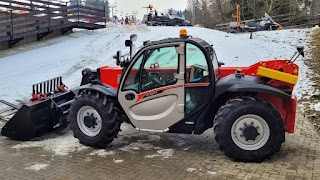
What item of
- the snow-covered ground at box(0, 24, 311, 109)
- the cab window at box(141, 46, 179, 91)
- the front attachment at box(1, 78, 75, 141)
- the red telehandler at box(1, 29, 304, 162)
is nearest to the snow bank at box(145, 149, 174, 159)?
the red telehandler at box(1, 29, 304, 162)

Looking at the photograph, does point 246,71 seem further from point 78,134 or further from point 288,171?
point 78,134

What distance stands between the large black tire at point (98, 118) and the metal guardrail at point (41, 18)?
11.6 m

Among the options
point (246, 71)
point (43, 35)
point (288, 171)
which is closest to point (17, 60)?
point (43, 35)

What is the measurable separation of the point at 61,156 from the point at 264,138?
3329 mm

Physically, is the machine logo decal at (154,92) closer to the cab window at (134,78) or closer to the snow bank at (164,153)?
the cab window at (134,78)

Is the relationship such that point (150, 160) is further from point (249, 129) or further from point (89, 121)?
A: point (249, 129)

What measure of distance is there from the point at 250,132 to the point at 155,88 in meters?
1.71

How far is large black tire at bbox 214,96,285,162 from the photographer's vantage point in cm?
566

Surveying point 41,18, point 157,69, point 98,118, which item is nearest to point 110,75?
point 98,118

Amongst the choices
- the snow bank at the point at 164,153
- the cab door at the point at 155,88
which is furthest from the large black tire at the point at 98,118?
the snow bank at the point at 164,153

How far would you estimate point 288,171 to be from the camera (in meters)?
5.31

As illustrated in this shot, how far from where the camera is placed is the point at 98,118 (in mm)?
6652

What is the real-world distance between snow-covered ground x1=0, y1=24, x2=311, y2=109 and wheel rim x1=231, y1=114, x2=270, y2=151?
5.13 meters

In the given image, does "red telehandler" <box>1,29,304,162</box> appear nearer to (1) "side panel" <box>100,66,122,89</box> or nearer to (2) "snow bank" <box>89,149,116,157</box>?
(2) "snow bank" <box>89,149,116,157</box>
